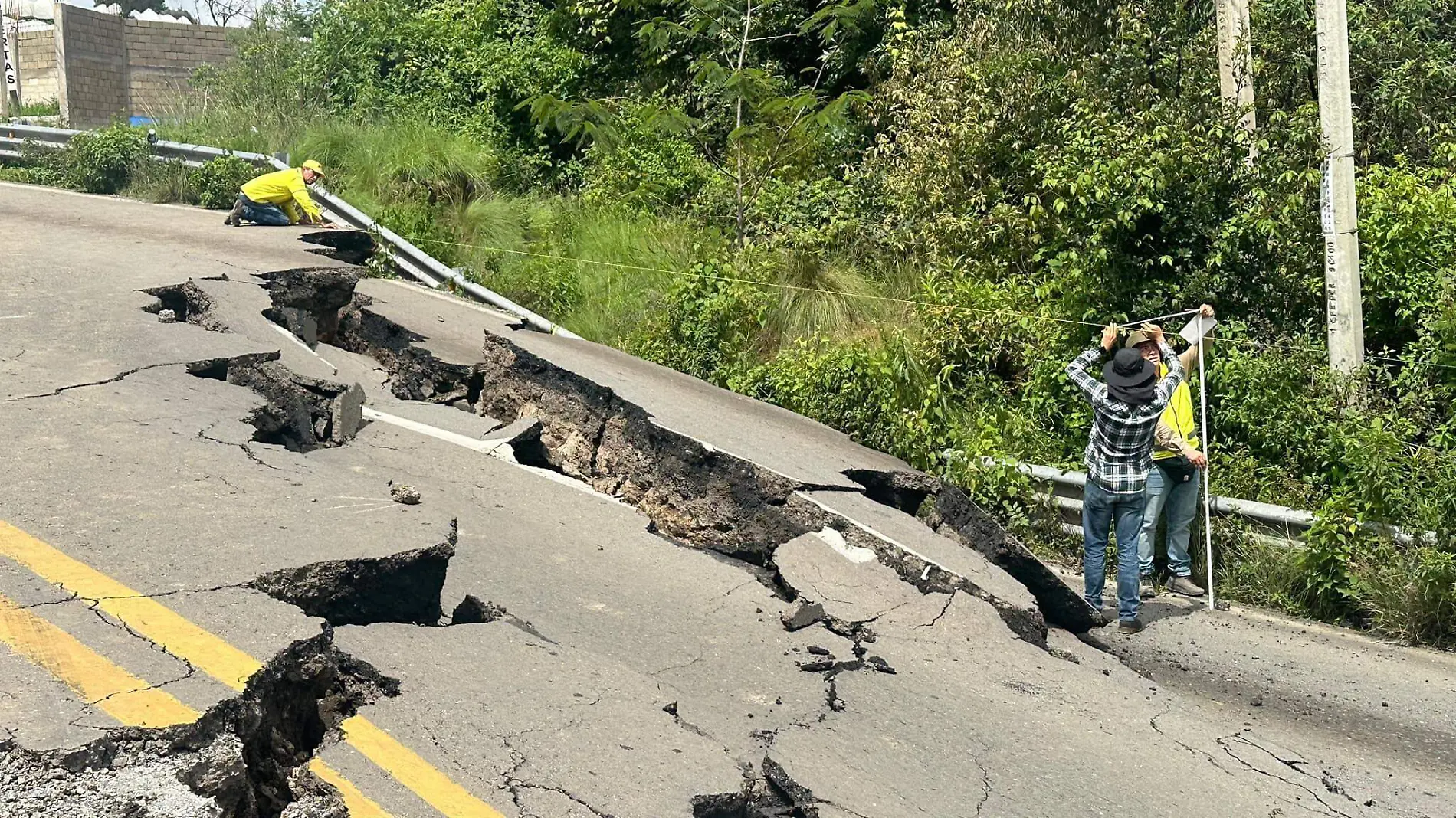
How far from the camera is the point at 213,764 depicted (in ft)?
12.0

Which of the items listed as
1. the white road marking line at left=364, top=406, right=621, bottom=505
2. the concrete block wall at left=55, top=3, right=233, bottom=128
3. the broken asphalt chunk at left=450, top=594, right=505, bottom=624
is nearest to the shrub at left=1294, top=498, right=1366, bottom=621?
the white road marking line at left=364, top=406, right=621, bottom=505

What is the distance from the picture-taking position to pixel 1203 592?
26.3 feet

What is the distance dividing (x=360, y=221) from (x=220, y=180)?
2659 millimetres

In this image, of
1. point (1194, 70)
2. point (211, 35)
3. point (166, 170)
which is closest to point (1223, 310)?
point (1194, 70)

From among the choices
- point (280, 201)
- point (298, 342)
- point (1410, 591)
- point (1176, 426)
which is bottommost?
point (1410, 591)

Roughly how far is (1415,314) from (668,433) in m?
5.34

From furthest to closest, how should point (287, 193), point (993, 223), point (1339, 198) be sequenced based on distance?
point (287, 193), point (993, 223), point (1339, 198)

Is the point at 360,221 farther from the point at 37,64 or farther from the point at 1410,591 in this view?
the point at 37,64

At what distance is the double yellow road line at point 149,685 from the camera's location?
383 centimetres

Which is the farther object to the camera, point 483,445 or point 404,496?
point 483,445

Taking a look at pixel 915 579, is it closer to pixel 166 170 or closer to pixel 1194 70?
pixel 1194 70

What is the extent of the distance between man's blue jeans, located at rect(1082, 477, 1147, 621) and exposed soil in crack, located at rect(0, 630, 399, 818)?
448 cm

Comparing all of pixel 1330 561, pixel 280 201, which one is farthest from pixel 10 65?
pixel 1330 561

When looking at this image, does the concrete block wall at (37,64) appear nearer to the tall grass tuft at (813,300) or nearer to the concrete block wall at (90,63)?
the concrete block wall at (90,63)
